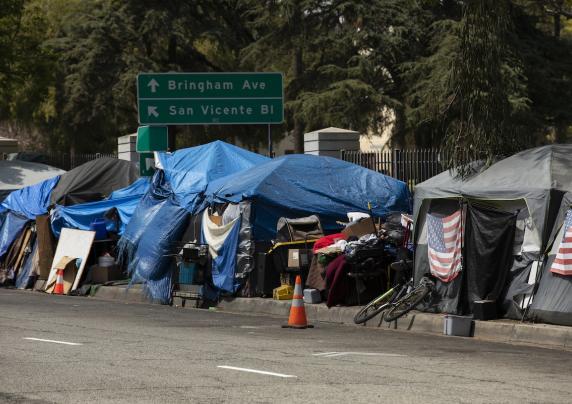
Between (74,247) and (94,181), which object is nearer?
(74,247)

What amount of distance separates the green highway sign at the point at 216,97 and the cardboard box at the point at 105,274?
4257mm

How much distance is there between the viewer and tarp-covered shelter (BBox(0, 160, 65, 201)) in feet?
108

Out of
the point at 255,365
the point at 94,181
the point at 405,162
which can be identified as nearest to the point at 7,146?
the point at 94,181

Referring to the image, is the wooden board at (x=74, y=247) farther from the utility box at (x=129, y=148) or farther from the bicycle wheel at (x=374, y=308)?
the bicycle wheel at (x=374, y=308)

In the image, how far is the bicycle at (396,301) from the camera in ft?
57.6

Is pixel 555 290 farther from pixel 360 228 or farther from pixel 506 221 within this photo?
pixel 360 228

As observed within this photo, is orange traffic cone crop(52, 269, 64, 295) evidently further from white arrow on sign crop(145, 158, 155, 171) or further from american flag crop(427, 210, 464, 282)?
american flag crop(427, 210, 464, 282)

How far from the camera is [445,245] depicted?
17938 millimetres

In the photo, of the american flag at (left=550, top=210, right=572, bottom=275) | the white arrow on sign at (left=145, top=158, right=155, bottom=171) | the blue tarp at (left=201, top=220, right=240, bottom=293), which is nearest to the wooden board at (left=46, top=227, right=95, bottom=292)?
the white arrow on sign at (left=145, top=158, right=155, bottom=171)

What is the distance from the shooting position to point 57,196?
93.0ft

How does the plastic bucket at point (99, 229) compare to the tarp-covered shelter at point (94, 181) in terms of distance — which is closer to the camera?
the plastic bucket at point (99, 229)

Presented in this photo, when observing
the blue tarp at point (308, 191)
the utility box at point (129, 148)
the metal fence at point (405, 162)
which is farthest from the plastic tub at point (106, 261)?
the utility box at point (129, 148)

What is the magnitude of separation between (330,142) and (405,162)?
2.50 meters

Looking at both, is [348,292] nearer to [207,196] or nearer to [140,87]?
[207,196]
